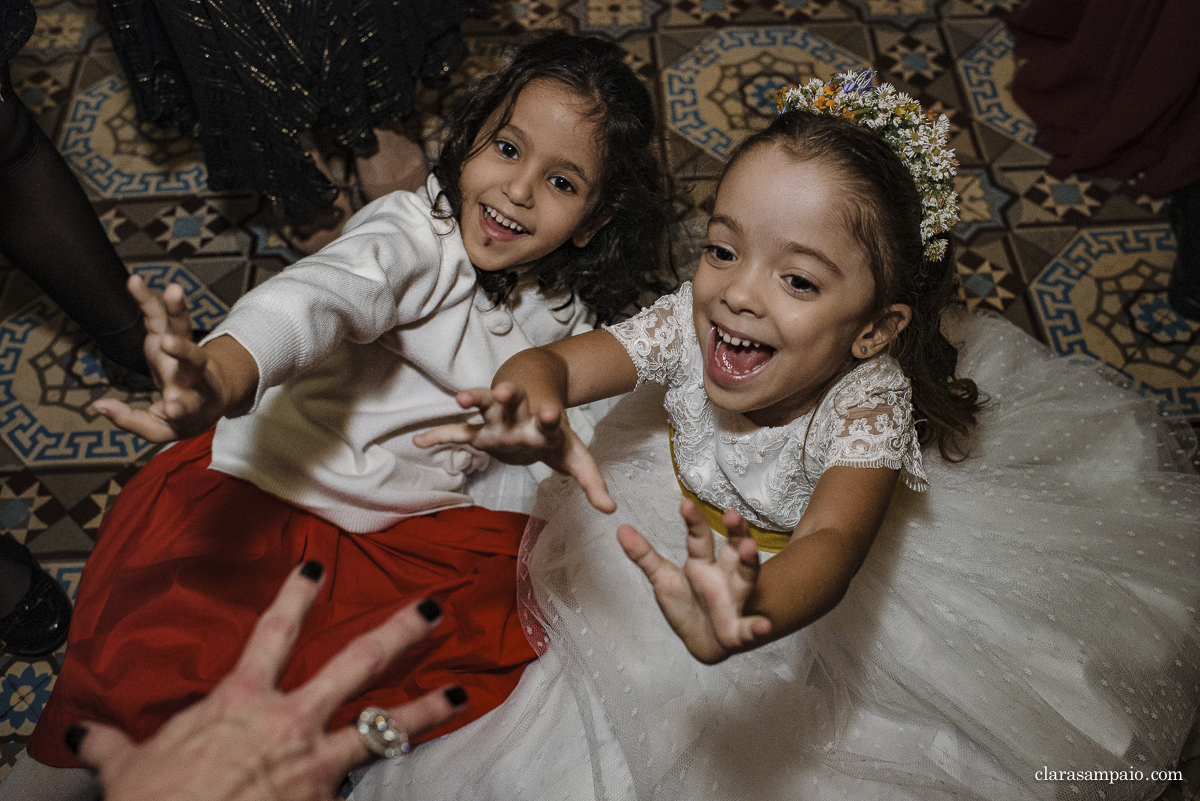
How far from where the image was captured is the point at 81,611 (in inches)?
44.8

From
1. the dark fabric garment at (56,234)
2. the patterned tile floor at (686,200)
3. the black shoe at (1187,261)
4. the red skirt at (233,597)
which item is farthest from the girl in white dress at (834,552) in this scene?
the dark fabric garment at (56,234)

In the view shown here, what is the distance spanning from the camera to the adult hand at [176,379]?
0.73 meters

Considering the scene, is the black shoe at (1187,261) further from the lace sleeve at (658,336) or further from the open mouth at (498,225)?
the open mouth at (498,225)

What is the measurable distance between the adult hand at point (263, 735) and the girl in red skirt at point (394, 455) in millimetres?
392

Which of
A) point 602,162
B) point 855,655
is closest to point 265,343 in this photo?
point 602,162

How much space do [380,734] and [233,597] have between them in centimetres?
53

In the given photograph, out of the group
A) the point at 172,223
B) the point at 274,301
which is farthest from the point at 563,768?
A: the point at 172,223

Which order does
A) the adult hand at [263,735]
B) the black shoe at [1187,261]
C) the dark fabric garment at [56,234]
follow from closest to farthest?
the adult hand at [263,735], the dark fabric garment at [56,234], the black shoe at [1187,261]

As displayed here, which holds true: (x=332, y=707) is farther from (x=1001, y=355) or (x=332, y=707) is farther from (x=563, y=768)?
(x=1001, y=355)

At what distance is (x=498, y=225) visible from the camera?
120 cm

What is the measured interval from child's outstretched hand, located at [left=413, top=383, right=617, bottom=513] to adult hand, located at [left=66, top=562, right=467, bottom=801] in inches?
7.6

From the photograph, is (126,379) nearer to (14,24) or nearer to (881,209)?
(14,24)

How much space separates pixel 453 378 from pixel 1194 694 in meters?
1.10

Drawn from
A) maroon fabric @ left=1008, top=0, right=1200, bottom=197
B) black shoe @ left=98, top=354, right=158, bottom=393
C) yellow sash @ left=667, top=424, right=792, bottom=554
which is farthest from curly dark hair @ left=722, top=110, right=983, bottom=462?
black shoe @ left=98, top=354, right=158, bottom=393
